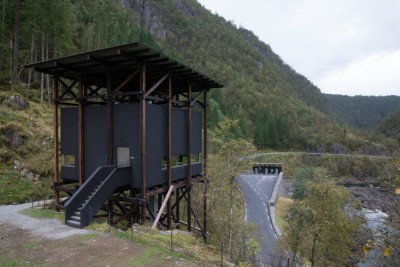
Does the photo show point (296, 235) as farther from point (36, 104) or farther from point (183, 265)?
point (36, 104)

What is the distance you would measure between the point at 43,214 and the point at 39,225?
210 centimetres

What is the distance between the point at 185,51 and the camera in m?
142

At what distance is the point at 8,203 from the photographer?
1870 cm

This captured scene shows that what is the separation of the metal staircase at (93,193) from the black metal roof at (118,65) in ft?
17.4

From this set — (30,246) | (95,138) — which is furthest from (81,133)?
(30,246)

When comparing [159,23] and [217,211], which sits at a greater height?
[159,23]

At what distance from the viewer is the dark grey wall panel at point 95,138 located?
51.6 feet

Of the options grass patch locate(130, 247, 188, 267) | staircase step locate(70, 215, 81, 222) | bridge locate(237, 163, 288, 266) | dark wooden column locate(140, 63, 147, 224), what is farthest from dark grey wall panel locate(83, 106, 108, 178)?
bridge locate(237, 163, 288, 266)

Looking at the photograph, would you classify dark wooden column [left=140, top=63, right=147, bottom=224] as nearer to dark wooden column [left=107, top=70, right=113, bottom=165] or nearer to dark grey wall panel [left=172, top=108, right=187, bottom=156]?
dark wooden column [left=107, top=70, right=113, bottom=165]

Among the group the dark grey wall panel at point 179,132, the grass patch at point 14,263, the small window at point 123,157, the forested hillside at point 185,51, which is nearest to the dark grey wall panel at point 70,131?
the small window at point 123,157

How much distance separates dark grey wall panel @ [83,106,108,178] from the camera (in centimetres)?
1573

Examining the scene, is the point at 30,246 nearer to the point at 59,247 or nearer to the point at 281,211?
the point at 59,247

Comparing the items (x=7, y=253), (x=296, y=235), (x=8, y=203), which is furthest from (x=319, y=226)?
(x=8, y=203)

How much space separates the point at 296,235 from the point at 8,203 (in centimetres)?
1865
